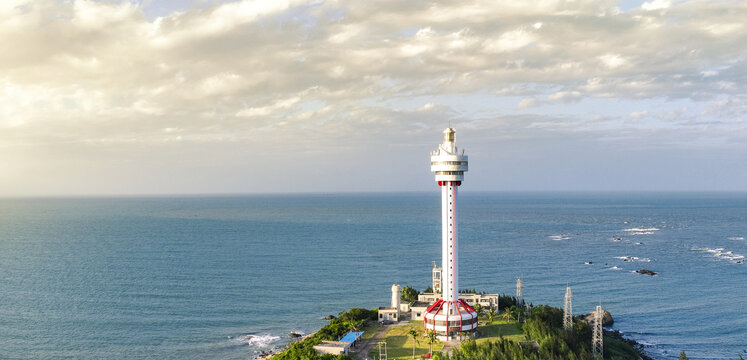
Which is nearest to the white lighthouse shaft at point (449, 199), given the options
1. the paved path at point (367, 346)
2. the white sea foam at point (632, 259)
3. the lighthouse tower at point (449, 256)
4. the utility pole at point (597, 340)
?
the lighthouse tower at point (449, 256)

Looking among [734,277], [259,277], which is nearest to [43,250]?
[259,277]

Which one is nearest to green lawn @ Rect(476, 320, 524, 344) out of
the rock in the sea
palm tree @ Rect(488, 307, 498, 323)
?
palm tree @ Rect(488, 307, 498, 323)

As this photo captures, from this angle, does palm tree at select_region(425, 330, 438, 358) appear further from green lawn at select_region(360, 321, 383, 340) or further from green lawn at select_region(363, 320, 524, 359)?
green lawn at select_region(360, 321, 383, 340)

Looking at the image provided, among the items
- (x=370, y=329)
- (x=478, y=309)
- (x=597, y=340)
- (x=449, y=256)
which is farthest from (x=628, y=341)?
(x=370, y=329)

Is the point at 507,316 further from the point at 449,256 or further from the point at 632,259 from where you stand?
the point at 632,259

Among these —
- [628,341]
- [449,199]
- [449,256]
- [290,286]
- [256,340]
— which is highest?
[449,199]

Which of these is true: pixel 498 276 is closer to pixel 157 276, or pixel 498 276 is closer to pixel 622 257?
pixel 622 257
